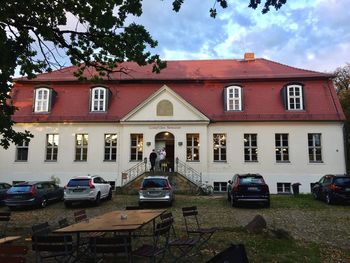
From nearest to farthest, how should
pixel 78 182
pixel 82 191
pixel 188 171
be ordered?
pixel 82 191
pixel 78 182
pixel 188 171

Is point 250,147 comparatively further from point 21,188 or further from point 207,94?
point 21,188

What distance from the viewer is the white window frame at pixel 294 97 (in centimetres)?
2842

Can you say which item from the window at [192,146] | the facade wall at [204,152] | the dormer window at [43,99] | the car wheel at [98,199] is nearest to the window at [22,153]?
the facade wall at [204,152]

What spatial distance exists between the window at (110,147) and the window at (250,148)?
1017 cm

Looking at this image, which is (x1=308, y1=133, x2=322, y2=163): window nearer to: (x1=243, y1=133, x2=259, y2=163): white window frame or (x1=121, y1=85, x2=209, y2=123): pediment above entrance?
(x1=243, y1=133, x2=259, y2=163): white window frame

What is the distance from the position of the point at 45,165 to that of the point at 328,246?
77.9 ft

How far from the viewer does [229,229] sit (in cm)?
1180

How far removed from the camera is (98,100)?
97.7 ft

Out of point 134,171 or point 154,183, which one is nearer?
point 154,183

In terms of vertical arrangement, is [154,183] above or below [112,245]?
above

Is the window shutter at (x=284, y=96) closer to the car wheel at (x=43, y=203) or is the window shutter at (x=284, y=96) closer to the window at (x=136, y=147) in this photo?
the window at (x=136, y=147)

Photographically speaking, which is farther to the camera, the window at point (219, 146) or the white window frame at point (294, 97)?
the white window frame at point (294, 97)

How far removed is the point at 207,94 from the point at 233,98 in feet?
7.20

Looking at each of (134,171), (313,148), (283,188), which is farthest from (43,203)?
(313,148)
